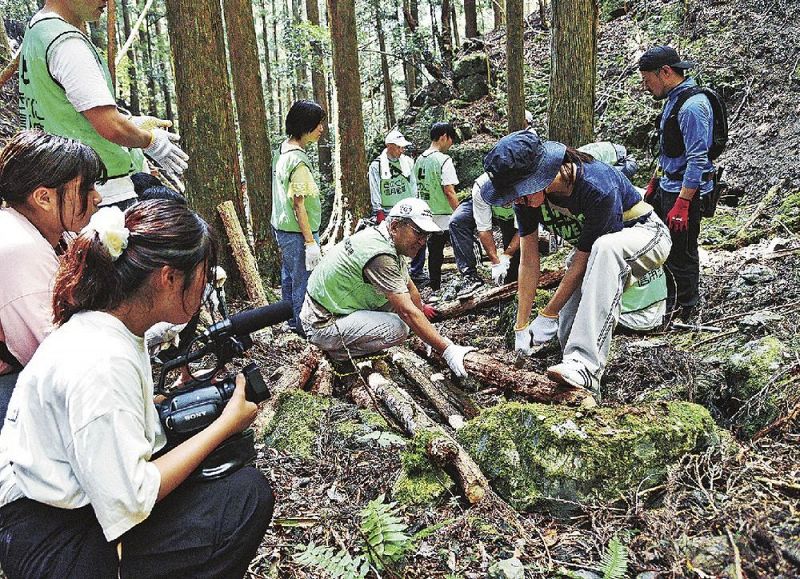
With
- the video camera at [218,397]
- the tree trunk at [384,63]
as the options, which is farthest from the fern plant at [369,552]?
the tree trunk at [384,63]

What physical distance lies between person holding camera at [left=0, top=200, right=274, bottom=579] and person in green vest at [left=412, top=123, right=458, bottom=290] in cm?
600

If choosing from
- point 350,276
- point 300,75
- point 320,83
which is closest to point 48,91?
point 350,276

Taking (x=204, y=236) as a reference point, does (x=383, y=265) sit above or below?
below

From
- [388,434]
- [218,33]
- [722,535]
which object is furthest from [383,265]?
[218,33]

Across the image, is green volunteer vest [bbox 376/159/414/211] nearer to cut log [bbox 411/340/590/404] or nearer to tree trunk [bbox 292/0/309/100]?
cut log [bbox 411/340/590/404]

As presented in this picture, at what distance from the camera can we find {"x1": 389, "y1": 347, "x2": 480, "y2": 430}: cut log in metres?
3.88

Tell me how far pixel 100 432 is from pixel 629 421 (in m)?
2.25

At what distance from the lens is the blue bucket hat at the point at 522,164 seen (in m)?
3.51

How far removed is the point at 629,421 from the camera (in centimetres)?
279

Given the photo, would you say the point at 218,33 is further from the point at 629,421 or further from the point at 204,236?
the point at 629,421

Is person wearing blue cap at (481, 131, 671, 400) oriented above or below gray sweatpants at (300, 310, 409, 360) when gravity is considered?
above

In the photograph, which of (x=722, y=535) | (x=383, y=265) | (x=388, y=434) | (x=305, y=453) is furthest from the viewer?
(x=383, y=265)

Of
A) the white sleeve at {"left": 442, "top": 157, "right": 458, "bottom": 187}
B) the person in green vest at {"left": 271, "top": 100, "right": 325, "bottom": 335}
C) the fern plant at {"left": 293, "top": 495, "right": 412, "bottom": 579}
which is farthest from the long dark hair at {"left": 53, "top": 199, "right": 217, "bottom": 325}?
the white sleeve at {"left": 442, "top": 157, "right": 458, "bottom": 187}

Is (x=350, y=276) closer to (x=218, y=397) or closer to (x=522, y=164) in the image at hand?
(x=522, y=164)
